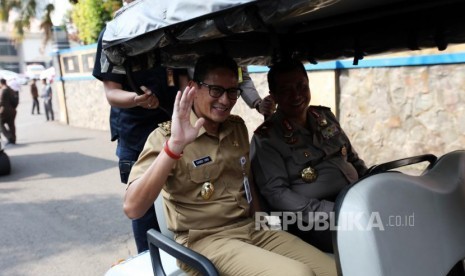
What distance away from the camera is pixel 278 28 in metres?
2.30

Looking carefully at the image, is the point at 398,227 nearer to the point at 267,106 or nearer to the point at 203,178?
the point at 203,178

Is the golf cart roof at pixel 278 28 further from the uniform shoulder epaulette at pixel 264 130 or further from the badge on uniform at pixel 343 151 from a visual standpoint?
the badge on uniform at pixel 343 151

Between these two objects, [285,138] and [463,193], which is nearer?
[463,193]

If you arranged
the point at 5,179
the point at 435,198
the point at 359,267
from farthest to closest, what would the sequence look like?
the point at 5,179, the point at 435,198, the point at 359,267

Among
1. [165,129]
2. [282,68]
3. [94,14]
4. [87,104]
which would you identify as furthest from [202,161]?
[87,104]

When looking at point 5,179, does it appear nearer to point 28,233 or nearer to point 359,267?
point 28,233

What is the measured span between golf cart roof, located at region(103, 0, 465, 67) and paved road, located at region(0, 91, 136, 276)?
7.12 feet

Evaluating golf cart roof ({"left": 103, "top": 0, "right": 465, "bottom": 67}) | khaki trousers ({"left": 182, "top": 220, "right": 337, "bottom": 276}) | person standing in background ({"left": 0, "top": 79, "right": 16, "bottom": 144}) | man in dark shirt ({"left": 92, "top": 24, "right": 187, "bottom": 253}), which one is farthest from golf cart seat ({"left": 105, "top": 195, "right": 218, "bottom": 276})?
person standing in background ({"left": 0, "top": 79, "right": 16, "bottom": 144})

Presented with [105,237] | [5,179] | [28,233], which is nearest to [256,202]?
[105,237]

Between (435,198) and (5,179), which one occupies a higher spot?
(435,198)

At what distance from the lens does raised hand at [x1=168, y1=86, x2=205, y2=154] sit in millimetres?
1573

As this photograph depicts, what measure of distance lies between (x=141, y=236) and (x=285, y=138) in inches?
40.7

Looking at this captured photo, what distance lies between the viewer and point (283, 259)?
5.56 feet

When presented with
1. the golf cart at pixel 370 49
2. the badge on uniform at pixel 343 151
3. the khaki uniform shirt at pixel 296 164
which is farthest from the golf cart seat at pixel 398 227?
the badge on uniform at pixel 343 151
